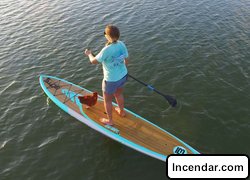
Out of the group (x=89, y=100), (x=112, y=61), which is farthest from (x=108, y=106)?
(x=112, y=61)

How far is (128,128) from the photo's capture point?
10125mm

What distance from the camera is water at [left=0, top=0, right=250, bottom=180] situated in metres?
9.60

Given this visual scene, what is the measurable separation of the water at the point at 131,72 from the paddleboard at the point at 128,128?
406mm

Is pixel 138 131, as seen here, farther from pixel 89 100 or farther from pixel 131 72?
pixel 131 72

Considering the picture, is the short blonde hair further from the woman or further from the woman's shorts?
the woman's shorts

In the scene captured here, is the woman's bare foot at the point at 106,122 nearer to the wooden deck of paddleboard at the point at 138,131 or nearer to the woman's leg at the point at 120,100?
the wooden deck of paddleboard at the point at 138,131

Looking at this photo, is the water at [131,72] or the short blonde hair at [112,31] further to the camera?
the water at [131,72]

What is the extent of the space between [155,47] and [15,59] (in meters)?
7.59

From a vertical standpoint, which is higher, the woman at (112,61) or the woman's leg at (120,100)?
the woman at (112,61)

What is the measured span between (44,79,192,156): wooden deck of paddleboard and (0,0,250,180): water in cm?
48

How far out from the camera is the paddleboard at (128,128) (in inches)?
368

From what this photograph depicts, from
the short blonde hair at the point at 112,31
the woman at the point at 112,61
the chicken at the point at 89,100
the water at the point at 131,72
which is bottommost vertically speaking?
the water at the point at 131,72

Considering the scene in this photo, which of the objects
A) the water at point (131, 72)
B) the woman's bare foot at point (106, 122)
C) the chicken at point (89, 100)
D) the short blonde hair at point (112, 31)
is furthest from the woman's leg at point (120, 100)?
the short blonde hair at point (112, 31)

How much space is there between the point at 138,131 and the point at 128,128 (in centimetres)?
38
